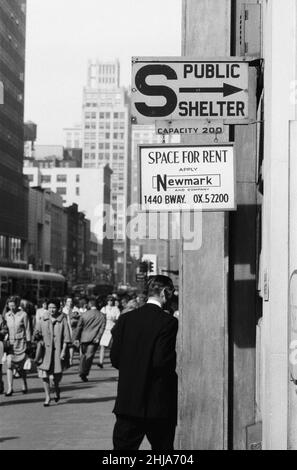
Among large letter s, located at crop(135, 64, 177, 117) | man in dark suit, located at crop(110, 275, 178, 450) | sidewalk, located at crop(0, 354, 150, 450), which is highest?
large letter s, located at crop(135, 64, 177, 117)

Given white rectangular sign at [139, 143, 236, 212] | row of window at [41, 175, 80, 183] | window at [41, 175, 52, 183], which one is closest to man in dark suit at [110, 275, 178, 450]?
white rectangular sign at [139, 143, 236, 212]

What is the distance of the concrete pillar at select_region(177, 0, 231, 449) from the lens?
8.79m

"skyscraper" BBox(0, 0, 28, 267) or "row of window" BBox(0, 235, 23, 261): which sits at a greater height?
"skyscraper" BBox(0, 0, 28, 267)

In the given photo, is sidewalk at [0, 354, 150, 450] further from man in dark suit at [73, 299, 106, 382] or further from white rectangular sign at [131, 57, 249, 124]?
white rectangular sign at [131, 57, 249, 124]

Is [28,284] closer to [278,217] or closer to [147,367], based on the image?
[147,367]

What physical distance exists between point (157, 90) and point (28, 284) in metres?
44.5

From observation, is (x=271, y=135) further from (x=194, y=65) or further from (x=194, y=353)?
(x=194, y=353)

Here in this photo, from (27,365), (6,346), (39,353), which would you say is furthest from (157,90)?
(27,365)

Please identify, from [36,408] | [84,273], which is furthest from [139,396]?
[84,273]

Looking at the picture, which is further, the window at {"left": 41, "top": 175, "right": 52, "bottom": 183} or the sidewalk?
the window at {"left": 41, "top": 175, "right": 52, "bottom": 183}

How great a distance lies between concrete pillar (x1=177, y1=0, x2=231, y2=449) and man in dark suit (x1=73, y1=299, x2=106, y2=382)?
1075 centimetres

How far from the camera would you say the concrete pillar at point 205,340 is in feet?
28.8

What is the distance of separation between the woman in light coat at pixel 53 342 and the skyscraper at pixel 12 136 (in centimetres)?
8218

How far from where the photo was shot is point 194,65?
7.95m
